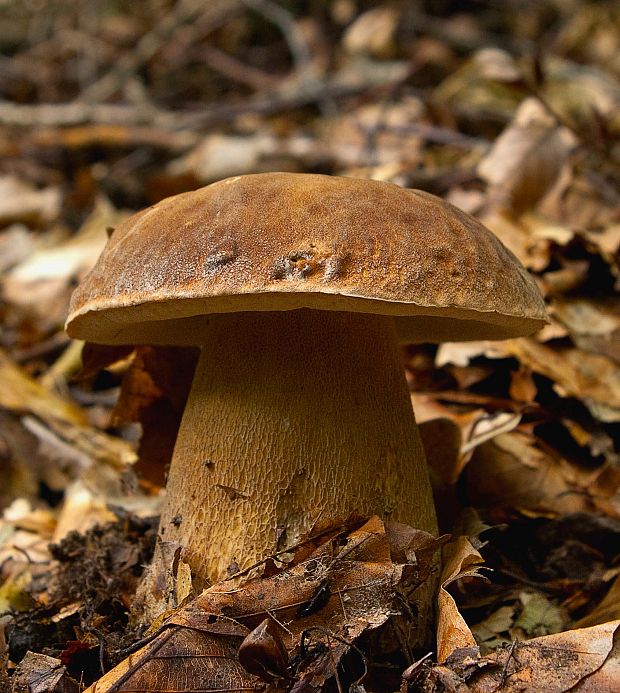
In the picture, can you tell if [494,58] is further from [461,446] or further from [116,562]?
[116,562]

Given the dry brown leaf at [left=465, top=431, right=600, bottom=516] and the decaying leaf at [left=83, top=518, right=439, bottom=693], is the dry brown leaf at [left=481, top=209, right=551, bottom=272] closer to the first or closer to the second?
the dry brown leaf at [left=465, top=431, right=600, bottom=516]

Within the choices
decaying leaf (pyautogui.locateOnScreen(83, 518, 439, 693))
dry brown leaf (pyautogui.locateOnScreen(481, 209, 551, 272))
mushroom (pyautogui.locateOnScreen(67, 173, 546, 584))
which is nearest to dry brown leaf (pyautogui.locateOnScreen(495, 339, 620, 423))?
dry brown leaf (pyautogui.locateOnScreen(481, 209, 551, 272))

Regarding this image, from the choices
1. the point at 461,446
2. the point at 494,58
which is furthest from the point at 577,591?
the point at 494,58

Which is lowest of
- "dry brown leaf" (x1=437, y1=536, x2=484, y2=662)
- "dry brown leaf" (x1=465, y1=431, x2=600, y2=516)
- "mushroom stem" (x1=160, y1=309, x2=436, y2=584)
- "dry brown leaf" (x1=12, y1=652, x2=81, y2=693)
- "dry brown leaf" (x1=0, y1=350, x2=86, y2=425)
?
"dry brown leaf" (x1=0, y1=350, x2=86, y2=425)

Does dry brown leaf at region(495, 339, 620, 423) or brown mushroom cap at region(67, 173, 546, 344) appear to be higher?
brown mushroom cap at region(67, 173, 546, 344)

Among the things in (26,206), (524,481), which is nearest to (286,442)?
(524,481)
